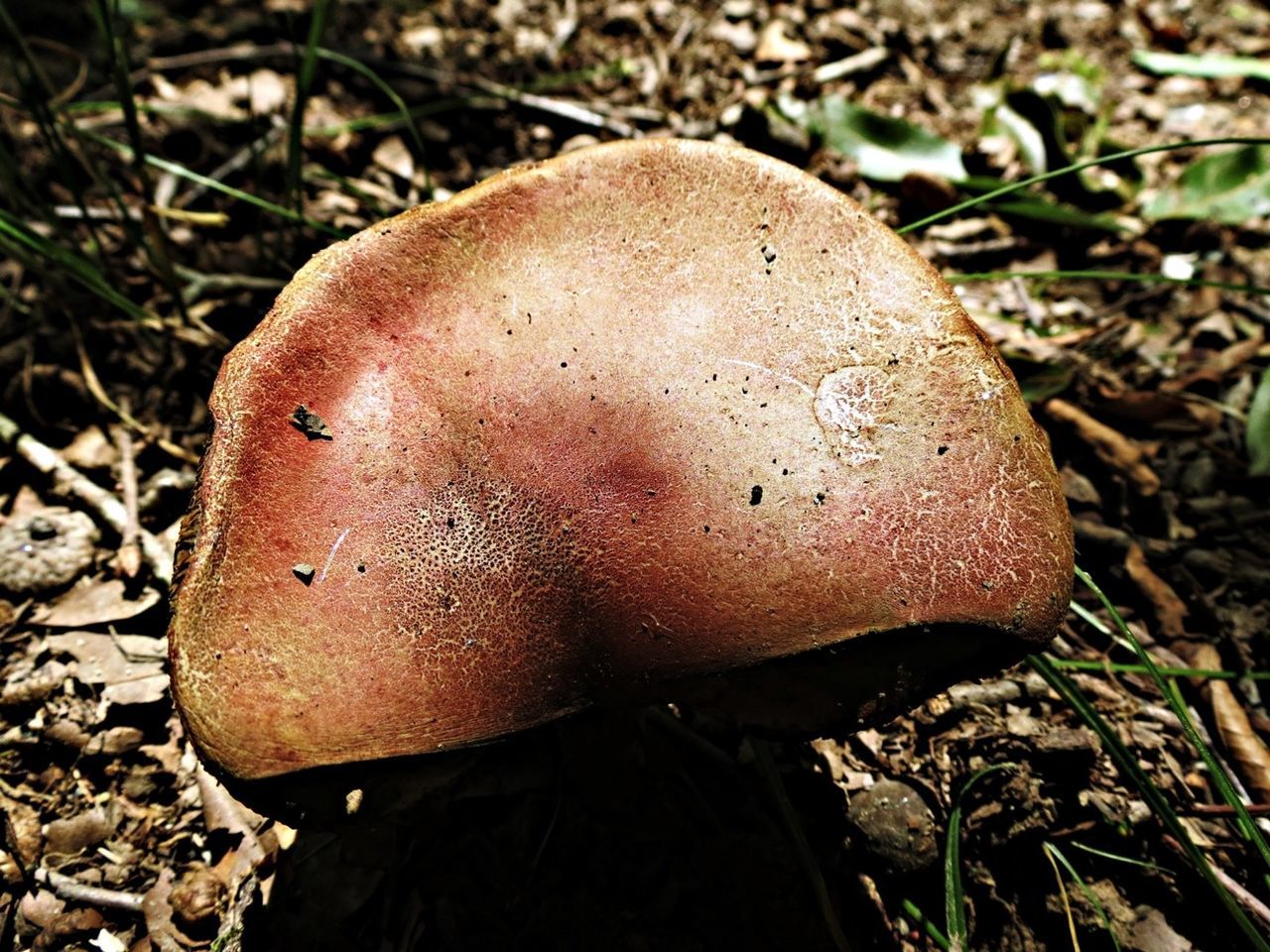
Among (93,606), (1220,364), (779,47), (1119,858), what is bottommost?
(1119,858)

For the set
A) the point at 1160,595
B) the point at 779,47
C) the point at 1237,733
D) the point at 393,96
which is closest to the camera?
the point at 1237,733

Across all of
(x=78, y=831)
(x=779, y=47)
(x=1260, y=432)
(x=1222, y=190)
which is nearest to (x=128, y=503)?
(x=78, y=831)

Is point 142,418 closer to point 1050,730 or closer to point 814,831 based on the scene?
point 814,831

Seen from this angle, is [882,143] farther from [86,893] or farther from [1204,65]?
[86,893]

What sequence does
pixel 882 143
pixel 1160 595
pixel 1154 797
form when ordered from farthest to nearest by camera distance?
pixel 882 143 < pixel 1160 595 < pixel 1154 797

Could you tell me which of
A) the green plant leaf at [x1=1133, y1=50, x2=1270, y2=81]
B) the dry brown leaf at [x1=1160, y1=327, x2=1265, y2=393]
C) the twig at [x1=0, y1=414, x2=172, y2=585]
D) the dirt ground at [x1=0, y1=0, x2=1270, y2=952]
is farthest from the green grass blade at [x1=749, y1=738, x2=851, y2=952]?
the green plant leaf at [x1=1133, y1=50, x2=1270, y2=81]

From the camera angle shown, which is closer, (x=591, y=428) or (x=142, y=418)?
(x=591, y=428)

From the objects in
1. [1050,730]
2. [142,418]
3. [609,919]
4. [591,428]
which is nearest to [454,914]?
[609,919]
